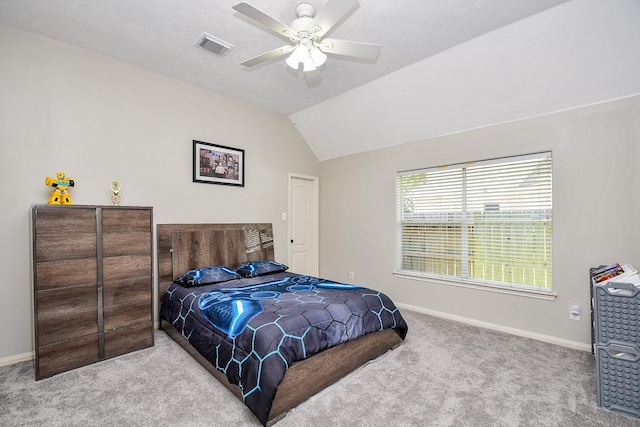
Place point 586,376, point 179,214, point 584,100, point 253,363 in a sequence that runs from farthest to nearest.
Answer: point 179,214
point 584,100
point 586,376
point 253,363

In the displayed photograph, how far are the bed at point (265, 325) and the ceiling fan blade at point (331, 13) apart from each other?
202 cm

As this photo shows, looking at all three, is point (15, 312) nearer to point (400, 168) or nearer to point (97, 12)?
point (97, 12)

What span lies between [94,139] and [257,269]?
2182 mm

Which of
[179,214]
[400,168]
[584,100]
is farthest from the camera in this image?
[400,168]

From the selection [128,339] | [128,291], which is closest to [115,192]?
[128,291]

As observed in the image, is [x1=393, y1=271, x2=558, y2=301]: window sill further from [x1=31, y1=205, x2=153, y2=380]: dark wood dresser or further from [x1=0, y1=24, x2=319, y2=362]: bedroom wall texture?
[x1=31, y1=205, x2=153, y2=380]: dark wood dresser

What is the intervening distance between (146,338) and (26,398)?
0.87 metres

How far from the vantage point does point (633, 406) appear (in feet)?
6.06

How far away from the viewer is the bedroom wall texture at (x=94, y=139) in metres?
2.53

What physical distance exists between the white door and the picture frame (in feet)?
3.16

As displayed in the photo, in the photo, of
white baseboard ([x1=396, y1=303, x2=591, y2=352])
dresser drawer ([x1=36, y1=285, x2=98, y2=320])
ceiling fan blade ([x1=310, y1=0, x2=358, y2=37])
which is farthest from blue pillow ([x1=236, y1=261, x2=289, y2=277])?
ceiling fan blade ([x1=310, y1=0, x2=358, y2=37])

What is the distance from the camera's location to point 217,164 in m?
3.85

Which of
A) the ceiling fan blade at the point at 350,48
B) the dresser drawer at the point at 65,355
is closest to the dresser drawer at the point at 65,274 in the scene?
the dresser drawer at the point at 65,355

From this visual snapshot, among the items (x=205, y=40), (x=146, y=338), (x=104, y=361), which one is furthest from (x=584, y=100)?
(x=104, y=361)
